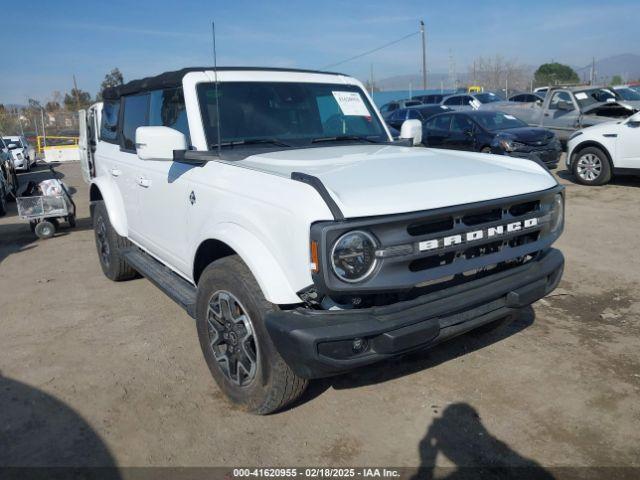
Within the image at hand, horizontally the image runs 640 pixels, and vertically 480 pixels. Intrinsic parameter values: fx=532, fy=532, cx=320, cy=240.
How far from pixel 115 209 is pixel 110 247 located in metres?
0.57

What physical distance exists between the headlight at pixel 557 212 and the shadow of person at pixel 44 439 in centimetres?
293

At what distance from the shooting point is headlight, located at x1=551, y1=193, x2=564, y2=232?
3.36 m

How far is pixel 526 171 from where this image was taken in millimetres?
3387

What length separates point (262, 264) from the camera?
273 cm

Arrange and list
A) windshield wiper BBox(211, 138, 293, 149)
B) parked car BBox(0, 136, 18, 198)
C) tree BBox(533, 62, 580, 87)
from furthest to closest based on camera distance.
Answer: tree BBox(533, 62, 580, 87) → parked car BBox(0, 136, 18, 198) → windshield wiper BBox(211, 138, 293, 149)

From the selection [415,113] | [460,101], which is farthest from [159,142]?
[460,101]

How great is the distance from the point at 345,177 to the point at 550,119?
14.4 meters

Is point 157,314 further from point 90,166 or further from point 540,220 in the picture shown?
point 90,166

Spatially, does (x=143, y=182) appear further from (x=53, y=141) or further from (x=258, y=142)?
(x=53, y=141)

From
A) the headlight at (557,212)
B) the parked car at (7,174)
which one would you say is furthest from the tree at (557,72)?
the headlight at (557,212)

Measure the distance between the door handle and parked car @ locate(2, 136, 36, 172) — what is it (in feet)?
58.1

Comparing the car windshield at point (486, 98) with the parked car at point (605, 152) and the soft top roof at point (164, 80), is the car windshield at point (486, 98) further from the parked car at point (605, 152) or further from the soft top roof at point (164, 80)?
the soft top roof at point (164, 80)

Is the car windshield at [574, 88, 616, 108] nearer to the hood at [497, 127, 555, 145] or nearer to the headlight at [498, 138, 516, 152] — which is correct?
the hood at [497, 127, 555, 145]

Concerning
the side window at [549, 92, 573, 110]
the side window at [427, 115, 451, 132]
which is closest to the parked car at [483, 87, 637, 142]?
the side window at [549, 92, 573, 110]
